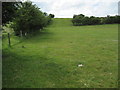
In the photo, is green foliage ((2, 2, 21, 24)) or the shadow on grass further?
green foliage ((2, 2, 21, 24))

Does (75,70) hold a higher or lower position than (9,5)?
lower

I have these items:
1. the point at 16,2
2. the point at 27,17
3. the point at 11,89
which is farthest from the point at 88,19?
the point at 11,89

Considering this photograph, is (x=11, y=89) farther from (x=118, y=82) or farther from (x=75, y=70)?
(x=118, y=82)

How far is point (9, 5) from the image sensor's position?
8.87 metres

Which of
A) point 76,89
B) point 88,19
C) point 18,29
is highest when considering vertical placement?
point 88,19

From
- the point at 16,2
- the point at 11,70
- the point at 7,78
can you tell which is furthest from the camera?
the point at 16,2

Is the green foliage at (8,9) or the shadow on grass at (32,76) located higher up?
the green foliage at (8,9)

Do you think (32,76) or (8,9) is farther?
(8,9)

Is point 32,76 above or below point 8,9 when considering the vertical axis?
below

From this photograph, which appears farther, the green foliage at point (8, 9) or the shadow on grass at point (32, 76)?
the green foliage at point (8, 9)

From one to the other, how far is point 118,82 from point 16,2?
814 centimetres

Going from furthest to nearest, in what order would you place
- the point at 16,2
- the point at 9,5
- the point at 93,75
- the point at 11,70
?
1. the point at 16,2
2. the point at 9,5
3. the point at 11,70
4. the point at 93,75

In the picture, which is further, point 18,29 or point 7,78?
point 18,29

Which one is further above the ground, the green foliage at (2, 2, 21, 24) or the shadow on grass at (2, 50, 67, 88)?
the green foliage at (2, 2, 21, 24)
